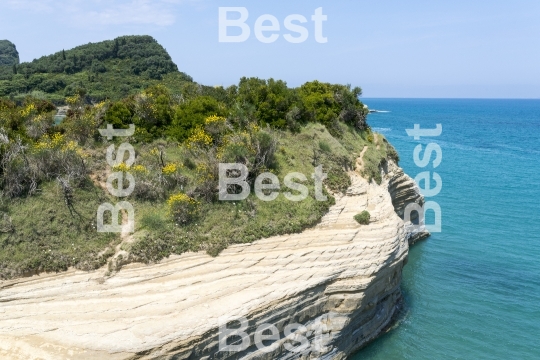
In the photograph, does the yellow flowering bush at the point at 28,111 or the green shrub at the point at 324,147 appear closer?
the yellow flowering bush at the point at 28,111

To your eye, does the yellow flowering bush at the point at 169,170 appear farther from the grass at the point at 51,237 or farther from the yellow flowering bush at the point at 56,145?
the yellow flowering bush at the point at 56,145

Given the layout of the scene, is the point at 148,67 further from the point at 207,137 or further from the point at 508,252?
the point at 508,252

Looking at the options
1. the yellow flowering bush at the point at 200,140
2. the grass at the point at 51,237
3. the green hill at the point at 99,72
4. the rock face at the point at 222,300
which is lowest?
the rock face at the point at 222,300

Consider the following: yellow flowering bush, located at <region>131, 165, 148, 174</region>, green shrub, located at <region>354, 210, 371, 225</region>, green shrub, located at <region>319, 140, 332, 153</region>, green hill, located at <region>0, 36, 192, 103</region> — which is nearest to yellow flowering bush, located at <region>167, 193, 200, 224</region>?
yellow flowering bush, located at <region>131, 165, 148, 174</region>

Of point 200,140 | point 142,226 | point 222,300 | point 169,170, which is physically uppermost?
point 200,140

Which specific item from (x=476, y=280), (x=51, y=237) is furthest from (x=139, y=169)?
(x=476, y=280)

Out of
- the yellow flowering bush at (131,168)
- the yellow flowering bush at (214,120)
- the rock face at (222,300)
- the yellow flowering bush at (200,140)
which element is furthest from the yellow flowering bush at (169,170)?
the rock face at (222,300)

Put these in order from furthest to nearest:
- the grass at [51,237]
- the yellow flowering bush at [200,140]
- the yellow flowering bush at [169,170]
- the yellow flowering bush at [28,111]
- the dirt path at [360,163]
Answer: the dirt path at [360,163], the yellow flowering bush at [28,111], the yellow flowering bush at [200,140], the yellow flowering bush at [169,170], the grass at [51,237]

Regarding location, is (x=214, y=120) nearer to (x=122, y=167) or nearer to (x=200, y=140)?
(x=200, y=140)
